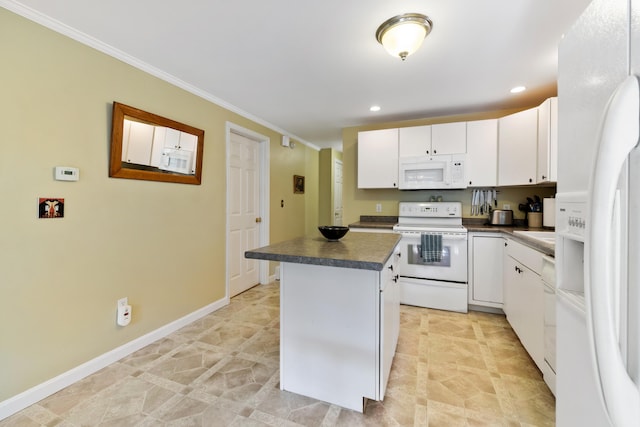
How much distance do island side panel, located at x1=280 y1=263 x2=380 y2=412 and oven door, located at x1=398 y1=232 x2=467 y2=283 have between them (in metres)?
1.65

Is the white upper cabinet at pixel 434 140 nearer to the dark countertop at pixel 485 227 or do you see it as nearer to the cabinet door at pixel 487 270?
the dark countertop at pixel 485 227

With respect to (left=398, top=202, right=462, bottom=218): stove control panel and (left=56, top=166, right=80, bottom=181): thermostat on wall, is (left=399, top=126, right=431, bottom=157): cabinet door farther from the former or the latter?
(left=56, top=166, right=80, bottom=181): thermostat on wall

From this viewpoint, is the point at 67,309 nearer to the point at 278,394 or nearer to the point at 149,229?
the point at 149,229

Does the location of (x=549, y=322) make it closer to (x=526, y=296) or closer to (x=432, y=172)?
(x=526, y=296)

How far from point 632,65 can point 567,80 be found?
36 centimetres

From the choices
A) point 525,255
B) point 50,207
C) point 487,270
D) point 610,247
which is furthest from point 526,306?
point 50,207

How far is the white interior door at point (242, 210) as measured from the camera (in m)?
3.52

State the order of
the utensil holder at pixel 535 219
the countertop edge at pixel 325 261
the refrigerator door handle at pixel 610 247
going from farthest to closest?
the utensil holder at pixel 535 219 → the countertop edge at pixel 325 261 → the refrigerator door handle at pixel 610 247

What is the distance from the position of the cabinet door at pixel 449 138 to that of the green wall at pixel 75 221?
2753 millimetres

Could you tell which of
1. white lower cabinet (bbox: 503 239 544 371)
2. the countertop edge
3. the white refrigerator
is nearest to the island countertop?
the countertop edge

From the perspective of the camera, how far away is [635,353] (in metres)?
0.54

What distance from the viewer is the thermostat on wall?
1.78 metres

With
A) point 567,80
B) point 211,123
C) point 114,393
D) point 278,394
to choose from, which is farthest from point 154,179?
point 567,80

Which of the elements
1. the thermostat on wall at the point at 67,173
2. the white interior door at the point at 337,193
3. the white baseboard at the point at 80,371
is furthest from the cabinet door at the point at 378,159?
the thermostat on wall at the point at 67,173
